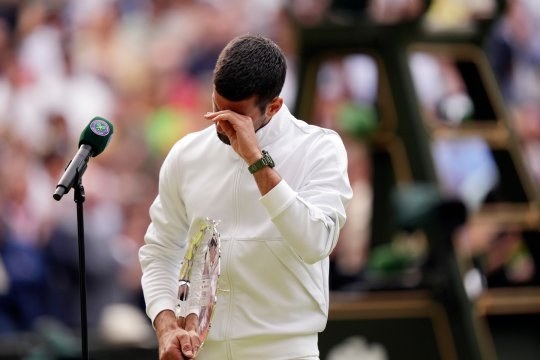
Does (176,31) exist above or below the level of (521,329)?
above

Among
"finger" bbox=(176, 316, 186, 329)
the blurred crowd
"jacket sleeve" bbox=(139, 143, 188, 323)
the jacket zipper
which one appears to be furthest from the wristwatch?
the blurred crowd

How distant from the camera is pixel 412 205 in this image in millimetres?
7312

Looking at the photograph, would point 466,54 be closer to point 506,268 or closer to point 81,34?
point 506,268

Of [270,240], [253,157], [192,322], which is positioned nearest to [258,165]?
[253,157]

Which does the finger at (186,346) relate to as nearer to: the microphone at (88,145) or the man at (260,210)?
the man at (260,210)

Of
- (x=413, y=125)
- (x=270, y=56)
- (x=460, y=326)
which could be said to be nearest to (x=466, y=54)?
(x=413, y=125)

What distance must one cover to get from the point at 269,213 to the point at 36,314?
639 centimetres

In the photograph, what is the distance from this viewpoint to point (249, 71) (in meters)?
3.79

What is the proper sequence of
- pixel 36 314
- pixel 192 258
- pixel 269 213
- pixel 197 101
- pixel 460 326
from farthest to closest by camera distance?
pixel 197 101 → pixel 36 314 → pixel 460 326 → pixel 192 258 → pixel 269 213

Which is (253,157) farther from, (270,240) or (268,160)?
(270,240)

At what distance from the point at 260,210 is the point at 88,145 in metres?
0.63

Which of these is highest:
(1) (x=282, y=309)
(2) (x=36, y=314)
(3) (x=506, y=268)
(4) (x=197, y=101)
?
(4) (x=197, y=101)

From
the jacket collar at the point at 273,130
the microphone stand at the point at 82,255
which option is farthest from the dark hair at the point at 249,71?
the microphone stand at the point at 82,255

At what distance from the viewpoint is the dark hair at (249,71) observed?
378 cm
